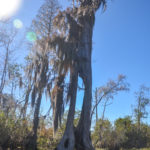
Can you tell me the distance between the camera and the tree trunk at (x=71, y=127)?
8.04m

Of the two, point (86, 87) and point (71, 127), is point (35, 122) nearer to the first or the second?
point (71, 127)

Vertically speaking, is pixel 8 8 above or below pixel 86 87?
above

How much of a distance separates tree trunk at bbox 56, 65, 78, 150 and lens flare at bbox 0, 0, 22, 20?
5.92 m

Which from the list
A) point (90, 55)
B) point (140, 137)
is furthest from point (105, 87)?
point (90, 55)

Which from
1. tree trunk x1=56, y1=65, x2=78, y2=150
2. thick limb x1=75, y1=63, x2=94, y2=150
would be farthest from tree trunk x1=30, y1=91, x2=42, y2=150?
thick limb x1=75, y1=63, x2=94, y2=150

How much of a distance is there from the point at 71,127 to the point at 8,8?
863cm

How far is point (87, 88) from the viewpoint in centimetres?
970

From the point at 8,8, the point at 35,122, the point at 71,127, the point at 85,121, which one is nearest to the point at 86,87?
the point at 85,121

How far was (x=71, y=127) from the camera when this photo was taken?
28.3ft

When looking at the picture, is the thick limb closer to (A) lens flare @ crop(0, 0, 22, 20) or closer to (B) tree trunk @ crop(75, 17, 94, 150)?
(B) tree trunk @ crop(75, 17, 94, 150)

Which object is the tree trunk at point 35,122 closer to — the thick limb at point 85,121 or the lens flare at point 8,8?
the thick limb at point 85,121

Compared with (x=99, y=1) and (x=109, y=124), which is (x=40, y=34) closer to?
(x=99, y=1)

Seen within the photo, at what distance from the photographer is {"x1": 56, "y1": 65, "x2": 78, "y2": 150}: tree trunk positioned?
8.04 meters

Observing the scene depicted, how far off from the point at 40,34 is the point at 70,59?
408cm
